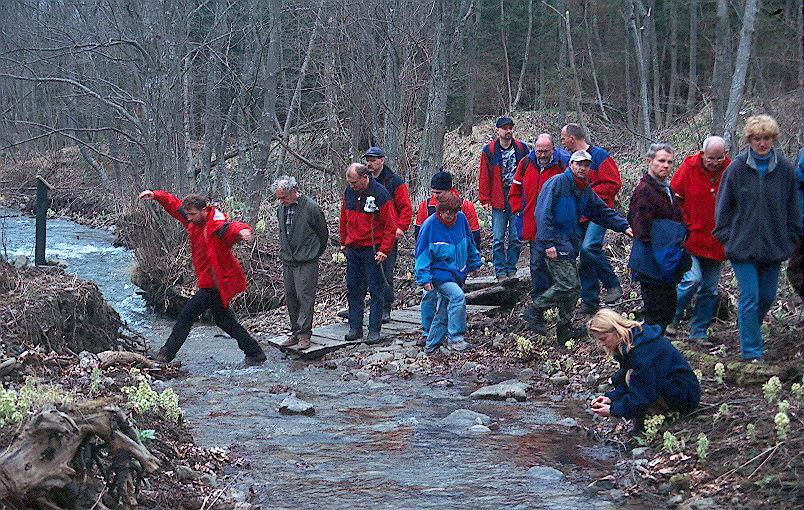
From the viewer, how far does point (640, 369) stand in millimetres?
6602

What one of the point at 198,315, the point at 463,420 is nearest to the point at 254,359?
the point at 198,315

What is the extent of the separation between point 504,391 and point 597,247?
2424 millimetres

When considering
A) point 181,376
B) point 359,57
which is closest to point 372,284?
point 181,376

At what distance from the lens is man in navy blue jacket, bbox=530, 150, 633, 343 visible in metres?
9.47

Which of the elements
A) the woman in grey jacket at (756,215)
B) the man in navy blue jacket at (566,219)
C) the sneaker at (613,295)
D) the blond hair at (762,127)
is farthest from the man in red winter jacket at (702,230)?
the sneaker at (613,295)

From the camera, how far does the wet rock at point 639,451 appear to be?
6.67m

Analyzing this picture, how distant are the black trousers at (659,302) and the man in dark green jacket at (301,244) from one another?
170 inches

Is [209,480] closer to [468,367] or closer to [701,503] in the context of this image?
[701,503]

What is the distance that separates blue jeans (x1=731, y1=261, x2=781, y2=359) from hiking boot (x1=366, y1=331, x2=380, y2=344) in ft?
16.0

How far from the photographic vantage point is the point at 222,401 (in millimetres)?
9094

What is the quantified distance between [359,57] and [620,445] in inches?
524

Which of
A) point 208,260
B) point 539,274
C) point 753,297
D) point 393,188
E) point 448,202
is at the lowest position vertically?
point 208,260

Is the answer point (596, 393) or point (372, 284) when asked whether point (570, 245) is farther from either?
point (372, 284)

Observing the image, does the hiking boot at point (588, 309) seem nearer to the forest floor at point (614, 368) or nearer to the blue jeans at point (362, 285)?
the forest floor at point (614, 368)
